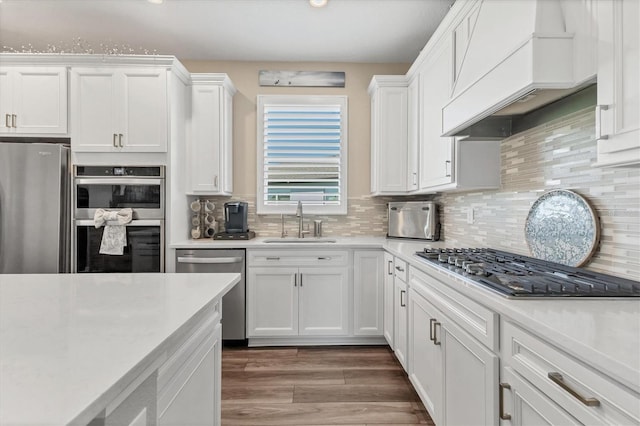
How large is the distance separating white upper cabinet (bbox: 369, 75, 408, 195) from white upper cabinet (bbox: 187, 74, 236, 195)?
148 cm

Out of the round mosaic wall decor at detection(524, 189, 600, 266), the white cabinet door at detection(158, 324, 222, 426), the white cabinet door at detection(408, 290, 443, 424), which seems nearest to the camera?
the white cabinet door at detection(158, 324, 222, 426)

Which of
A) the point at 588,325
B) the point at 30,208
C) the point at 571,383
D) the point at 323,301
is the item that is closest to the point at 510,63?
the point at 588,325

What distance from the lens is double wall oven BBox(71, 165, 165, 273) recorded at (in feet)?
9.32

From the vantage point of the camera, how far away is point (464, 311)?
143 centimetres

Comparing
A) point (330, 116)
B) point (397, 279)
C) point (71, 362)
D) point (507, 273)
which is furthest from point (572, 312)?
point (330, 116)

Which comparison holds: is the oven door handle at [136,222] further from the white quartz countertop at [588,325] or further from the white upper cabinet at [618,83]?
the white upper cabinet at [618,83]

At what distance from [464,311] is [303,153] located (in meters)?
2.58

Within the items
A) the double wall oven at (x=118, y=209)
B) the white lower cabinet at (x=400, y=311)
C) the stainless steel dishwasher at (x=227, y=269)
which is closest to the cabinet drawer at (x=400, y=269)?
the white lower cabinet at (x=400, y=311)

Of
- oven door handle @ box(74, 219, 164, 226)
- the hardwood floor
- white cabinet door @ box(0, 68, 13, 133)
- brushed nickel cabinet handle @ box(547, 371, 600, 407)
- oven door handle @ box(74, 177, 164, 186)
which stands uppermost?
white cabinet door @ box(0, 68, 13, 133)

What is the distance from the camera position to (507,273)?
4.64 ft

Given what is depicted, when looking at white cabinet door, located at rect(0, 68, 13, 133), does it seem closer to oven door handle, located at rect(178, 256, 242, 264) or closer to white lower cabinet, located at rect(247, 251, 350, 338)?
oven door handle, located at rect(178, 256, 242, 264)

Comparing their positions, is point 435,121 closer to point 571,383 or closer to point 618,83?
point 618,83

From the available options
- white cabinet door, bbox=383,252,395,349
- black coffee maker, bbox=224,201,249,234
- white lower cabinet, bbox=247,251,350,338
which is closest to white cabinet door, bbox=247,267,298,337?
white lower cabinet, bbox=247,251,350,338

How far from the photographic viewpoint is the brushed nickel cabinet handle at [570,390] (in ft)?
2.48
